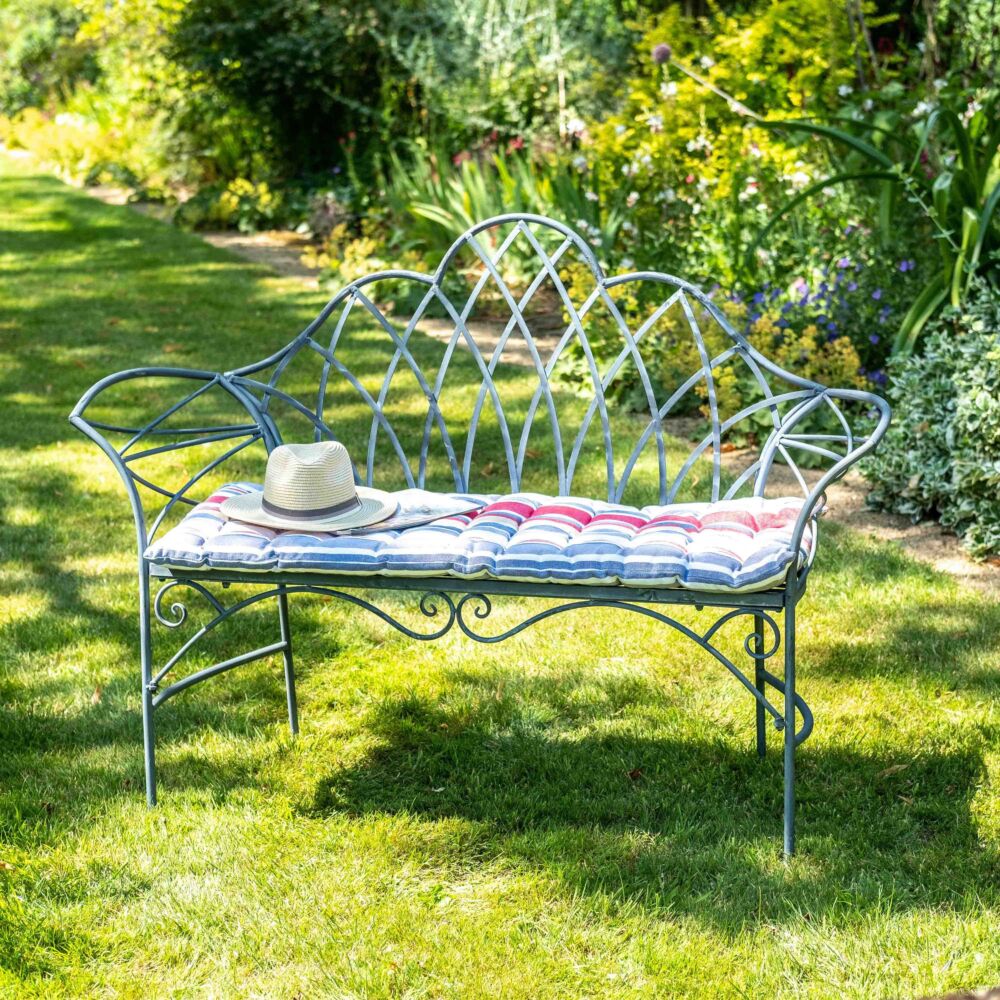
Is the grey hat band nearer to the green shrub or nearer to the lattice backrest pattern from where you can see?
the lattice backrest pattern

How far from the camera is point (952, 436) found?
4.37 metres

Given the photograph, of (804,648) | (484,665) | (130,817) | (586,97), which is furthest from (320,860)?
(586,97)

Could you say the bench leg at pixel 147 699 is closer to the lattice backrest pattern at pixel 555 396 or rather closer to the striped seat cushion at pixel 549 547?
the striped seat cushion at pixel 549 547

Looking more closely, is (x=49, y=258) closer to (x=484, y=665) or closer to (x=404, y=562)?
(x=484, y=665)

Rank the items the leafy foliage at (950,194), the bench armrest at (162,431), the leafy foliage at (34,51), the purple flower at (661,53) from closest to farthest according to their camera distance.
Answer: the bench armrest at (162,431)
the leafy foliage at (950,194)
the purple flower at (661,53)
the leafy foliage at (34,51)

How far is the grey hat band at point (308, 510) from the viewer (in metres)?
2.93

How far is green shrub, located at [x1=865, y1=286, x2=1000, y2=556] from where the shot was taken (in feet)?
13.9

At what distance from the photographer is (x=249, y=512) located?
9.82 feet

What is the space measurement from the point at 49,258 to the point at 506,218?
23.9 ft

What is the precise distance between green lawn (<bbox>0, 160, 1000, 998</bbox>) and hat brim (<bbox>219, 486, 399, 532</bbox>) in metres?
0.62

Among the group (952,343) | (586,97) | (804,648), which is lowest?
(804,648)

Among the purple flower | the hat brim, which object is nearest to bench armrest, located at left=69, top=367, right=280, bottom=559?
the hat brim

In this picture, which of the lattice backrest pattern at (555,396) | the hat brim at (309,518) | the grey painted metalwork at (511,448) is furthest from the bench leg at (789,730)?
the lattice backrest pattern at (555,396)

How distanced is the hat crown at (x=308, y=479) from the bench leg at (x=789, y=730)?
1.09 meters
